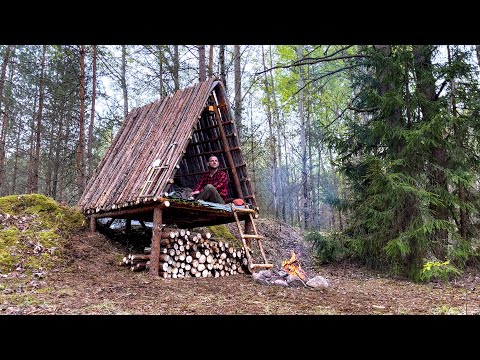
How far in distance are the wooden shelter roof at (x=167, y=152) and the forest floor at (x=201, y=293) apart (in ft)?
4.35

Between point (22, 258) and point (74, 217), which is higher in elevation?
point (74, 217)

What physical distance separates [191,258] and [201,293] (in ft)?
6.10

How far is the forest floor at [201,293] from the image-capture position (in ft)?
16.3

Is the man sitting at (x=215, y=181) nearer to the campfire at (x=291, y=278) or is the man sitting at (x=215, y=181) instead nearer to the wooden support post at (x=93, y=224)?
the campfire at (x=291, y=278)

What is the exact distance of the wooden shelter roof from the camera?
25.7 feet

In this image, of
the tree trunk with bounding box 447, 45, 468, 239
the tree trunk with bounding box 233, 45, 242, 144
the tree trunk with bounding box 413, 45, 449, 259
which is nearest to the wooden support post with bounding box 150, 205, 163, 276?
the tree trunk with bounding box 413, 45, 449, 259

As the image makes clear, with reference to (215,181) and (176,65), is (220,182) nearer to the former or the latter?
(215,181)

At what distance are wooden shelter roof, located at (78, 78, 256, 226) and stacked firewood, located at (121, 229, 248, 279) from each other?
2.48ft

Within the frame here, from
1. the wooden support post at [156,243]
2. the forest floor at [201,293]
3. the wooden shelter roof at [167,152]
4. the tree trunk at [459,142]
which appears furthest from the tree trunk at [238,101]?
the forest floor at [201,293]

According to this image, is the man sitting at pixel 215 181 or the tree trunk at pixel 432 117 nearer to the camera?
the tree trunk at pixel 432 117

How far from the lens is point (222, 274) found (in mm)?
8469
